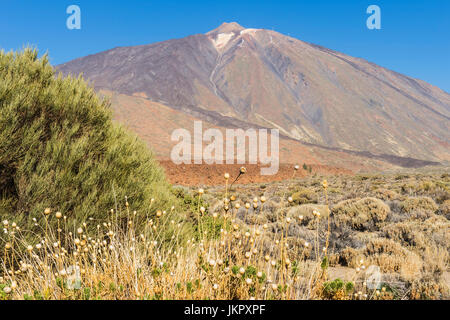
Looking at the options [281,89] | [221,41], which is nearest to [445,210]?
[281,89]

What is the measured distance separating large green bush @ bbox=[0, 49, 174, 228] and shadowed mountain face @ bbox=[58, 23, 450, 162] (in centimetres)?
9098

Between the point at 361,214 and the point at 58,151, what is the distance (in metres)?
7.77

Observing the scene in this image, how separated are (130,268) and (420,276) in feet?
14.0

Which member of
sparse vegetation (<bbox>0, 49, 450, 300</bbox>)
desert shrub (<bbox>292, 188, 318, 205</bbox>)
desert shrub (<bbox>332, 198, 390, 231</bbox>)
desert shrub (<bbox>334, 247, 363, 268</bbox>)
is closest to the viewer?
sparse vegetation (<bbox>0, 49, 450, 300</bbox>)

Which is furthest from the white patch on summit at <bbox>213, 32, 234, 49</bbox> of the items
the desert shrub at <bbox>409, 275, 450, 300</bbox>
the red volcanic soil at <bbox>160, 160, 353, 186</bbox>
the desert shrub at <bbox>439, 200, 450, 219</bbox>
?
the desert shrub at <bbox>409, 275, 450, 300</bbox>

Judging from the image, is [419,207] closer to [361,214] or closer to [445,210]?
[445,210]

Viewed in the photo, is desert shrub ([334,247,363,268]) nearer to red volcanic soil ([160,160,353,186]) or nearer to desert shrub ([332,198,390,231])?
desert shrub ([332,198,390,231])

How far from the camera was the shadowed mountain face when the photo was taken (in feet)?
373

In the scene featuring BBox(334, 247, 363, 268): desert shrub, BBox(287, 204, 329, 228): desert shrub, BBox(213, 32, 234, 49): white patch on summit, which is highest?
BBox(213, 32, 234, 49): white patch on summit

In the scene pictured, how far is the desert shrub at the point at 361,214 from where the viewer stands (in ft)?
27.0
